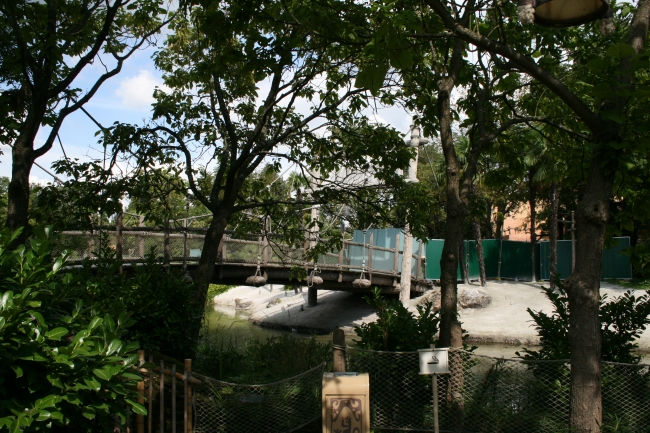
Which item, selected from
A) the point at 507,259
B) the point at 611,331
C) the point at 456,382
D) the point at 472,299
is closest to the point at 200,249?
the point at 456,382

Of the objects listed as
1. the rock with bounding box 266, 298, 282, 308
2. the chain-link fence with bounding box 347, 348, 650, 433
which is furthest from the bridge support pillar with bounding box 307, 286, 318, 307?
the chain-link fence with bounding box 347, 348, 650, 433

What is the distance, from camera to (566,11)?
4711 mm

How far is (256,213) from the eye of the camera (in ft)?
42.7

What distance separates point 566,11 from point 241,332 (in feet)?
66.5

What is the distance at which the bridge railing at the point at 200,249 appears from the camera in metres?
13.0

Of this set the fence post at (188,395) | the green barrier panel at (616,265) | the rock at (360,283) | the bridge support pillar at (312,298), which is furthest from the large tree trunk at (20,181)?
the green barrier panel at (616,265)

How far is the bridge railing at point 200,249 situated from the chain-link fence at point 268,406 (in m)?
3.46

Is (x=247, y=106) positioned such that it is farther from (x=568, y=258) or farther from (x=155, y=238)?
(x=568, y=258)

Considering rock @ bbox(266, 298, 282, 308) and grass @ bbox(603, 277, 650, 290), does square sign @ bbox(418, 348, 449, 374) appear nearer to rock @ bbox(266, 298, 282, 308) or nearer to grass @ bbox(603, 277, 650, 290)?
grass @ bbox(603, 277, 650, 290)

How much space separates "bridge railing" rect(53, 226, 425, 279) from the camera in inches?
512

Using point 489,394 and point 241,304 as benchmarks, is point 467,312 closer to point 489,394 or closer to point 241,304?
point 241,304

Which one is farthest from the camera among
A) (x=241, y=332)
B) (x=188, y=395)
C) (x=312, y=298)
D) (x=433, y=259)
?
(x=433, y=259)

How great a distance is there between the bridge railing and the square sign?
503 cm

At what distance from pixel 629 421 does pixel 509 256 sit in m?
27.3
